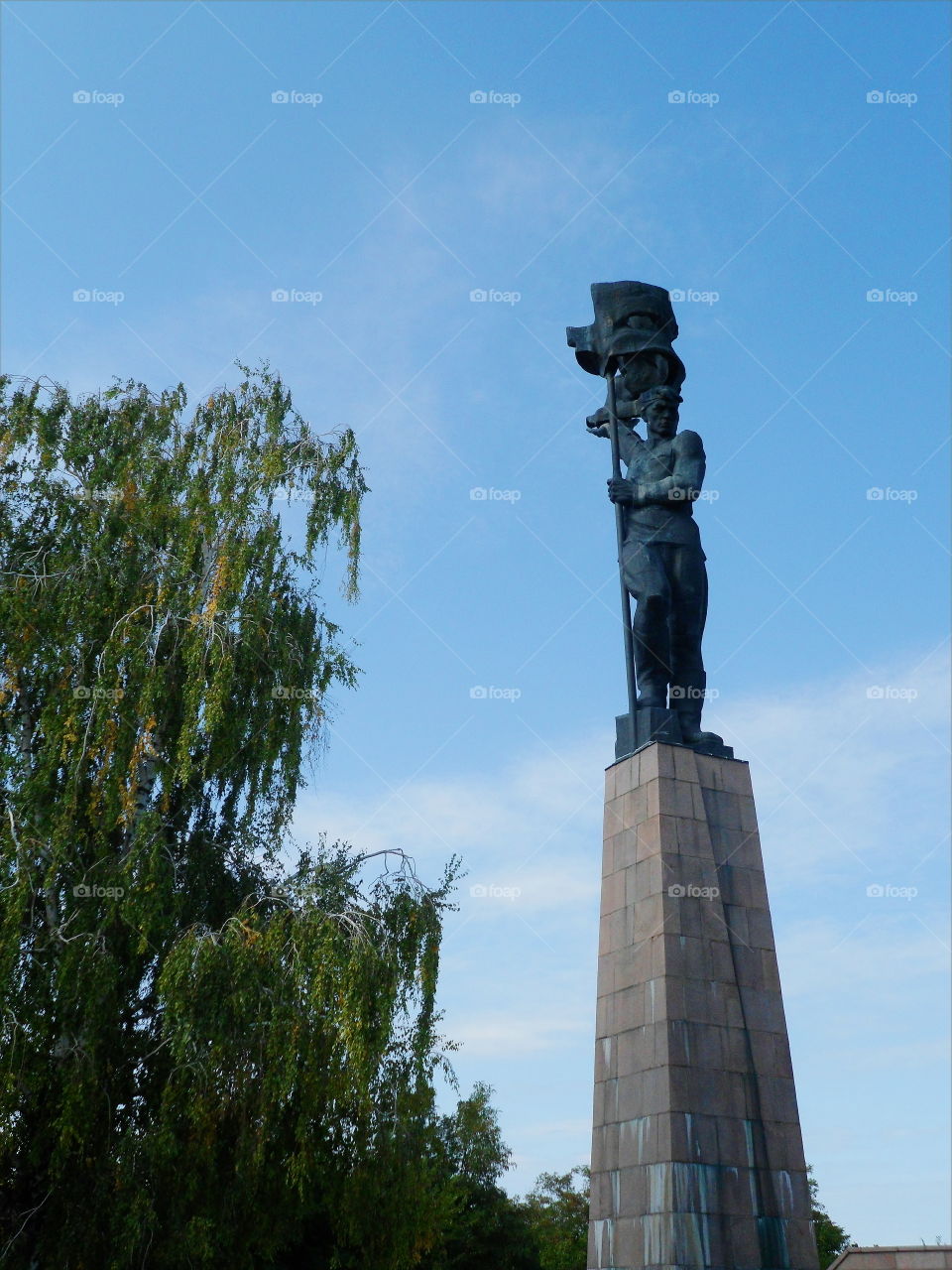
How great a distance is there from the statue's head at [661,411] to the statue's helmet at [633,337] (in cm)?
32

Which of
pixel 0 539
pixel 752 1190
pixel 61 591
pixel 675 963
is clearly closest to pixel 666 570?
pixel 675 963

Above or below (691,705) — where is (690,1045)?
below

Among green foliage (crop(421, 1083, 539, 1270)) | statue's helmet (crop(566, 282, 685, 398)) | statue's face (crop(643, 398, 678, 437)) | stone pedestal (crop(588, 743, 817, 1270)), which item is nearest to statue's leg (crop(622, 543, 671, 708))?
stone pedestal (crop(588, 743, 817, 1270))

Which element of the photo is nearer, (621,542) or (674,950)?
(674,950)

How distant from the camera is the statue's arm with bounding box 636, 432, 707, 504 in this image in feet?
32.3

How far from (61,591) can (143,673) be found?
1499 mm

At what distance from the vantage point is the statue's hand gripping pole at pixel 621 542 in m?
9.76

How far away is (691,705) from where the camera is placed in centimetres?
972

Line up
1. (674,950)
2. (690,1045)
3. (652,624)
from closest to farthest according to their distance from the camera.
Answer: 1. (690,1045)
2. (674,950)
3. (652,624)

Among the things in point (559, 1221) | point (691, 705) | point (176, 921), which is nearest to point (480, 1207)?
point (559, 1221)

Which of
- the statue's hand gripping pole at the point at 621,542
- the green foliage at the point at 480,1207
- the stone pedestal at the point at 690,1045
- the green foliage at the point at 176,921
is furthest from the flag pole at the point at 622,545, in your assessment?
the green foliage at the point at 480,1207

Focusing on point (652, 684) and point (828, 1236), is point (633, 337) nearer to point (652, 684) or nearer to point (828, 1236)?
point (652, 684)

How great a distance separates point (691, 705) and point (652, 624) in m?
0.78

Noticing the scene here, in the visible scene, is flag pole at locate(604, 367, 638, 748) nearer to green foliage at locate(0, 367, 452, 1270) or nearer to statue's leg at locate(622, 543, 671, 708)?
statue's leg at locate(622, 543, 671, 708)
